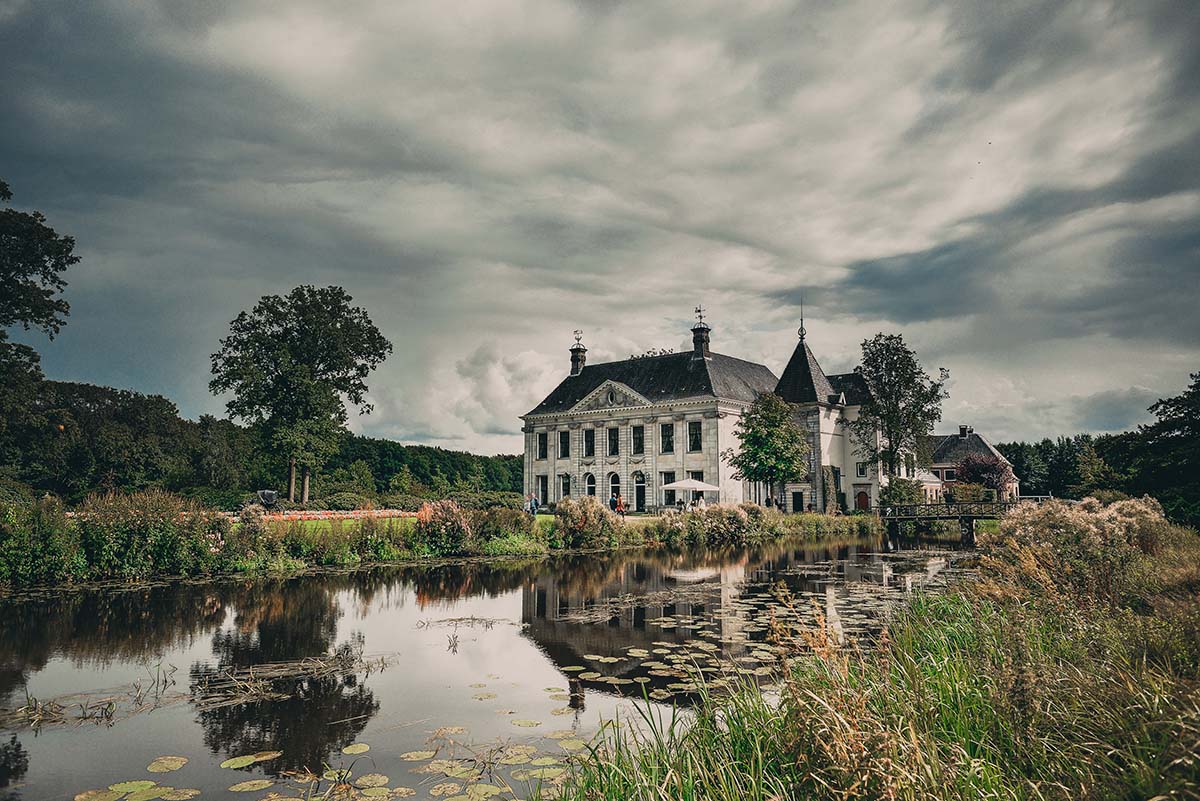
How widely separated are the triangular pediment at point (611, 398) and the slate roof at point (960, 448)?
34170mm

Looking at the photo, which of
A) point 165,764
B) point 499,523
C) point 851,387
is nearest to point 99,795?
point 165,764

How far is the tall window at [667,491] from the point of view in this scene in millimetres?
52156

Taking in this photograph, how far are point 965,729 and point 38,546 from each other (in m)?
17.4

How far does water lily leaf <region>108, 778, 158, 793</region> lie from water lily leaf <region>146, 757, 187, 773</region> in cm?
26

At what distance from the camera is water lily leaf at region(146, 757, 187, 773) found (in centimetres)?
551

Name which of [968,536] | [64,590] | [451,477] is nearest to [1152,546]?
[64,590]

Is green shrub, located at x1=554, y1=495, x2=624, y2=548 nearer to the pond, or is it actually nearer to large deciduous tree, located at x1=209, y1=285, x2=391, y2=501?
the pond

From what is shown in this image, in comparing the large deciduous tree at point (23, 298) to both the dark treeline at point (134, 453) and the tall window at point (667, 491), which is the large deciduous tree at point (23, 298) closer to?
the dark treeline at point (134, 453)

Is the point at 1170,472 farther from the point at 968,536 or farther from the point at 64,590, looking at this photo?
the point at 64,590

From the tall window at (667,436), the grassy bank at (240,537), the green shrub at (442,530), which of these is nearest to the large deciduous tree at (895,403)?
the tall window at (667,436)

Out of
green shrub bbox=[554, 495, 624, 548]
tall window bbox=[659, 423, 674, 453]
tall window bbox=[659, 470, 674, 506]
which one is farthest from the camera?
tall window bbox=[659, 423, 674, 453]

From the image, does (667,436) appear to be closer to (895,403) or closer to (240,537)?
(895,403)

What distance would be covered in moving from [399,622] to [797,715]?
896 centimetres

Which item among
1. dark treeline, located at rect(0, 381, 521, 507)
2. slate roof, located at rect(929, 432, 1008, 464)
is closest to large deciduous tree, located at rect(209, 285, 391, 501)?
dark treeline, located at rect(0, 381, 521, 507)
